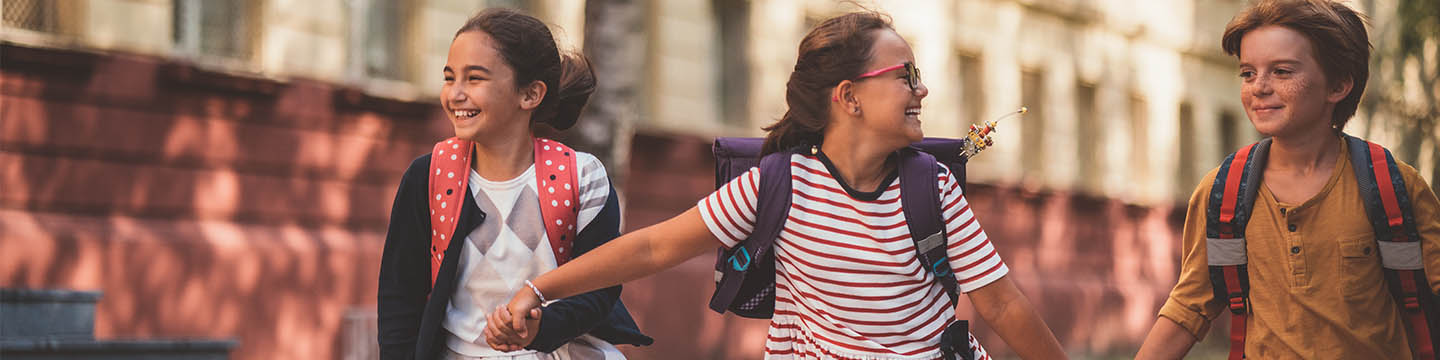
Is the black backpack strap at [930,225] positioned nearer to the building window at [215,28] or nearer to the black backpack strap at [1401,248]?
the black backpack strap at [1401,248]

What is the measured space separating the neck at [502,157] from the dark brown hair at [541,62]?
14cm

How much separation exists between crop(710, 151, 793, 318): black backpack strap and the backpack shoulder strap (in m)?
0.31

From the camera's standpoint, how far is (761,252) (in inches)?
183

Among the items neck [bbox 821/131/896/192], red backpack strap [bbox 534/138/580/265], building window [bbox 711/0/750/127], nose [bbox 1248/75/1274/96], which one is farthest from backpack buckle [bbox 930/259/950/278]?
building window [bbox 711/0/750/127]

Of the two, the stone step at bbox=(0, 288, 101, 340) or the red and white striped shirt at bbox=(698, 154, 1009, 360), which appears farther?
the stone step at bbox=(0, 288, 101, 340)

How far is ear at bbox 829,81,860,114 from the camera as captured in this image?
470 centimetres

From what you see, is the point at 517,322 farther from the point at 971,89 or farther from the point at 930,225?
the point at 971,89

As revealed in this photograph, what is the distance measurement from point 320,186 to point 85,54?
2.25m

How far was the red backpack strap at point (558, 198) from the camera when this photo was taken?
481 cm

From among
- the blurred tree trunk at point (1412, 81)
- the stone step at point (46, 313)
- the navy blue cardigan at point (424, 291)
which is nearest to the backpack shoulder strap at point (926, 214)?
the navy blue cardigan at point (424, 291)

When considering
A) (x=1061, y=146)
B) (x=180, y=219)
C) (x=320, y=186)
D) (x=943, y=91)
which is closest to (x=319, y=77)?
(x=320, y=186)

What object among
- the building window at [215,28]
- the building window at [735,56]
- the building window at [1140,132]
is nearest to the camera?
the building window at [215,28]

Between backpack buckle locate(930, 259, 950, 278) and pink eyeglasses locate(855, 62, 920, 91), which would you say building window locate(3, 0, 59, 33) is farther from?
backpack buckle locate(930, 259, 950, 278)

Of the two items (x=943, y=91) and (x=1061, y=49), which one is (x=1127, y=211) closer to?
(x=1061, y=49)
